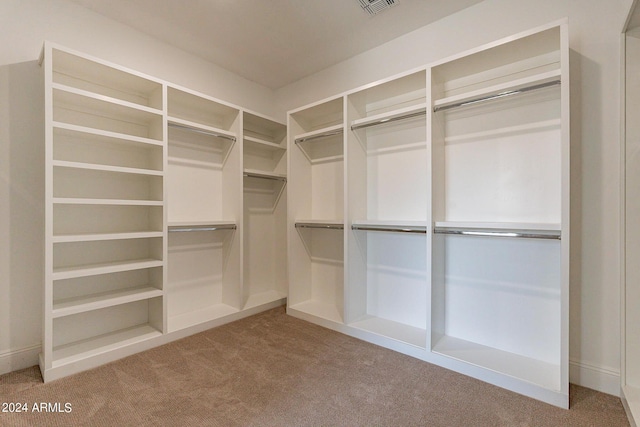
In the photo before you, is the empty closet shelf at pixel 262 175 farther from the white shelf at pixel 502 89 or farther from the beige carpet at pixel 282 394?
the white shelf at pixel 502 89

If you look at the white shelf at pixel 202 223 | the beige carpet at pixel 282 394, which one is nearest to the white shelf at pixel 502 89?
the beige carpet at pixel 282 394

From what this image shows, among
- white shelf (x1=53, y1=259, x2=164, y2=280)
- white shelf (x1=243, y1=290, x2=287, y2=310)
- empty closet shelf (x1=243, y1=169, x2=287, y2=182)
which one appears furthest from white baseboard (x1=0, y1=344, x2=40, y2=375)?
empty closet shelf (x1=243, y1=169, x2=287, y2=182)

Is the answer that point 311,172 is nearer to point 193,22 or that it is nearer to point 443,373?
point 193,22

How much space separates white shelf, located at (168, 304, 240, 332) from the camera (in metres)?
2.55

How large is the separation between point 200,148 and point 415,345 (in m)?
2.70

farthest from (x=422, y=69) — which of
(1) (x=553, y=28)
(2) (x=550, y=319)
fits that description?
(2) (x=550, y=319)

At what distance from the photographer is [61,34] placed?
2.15 m

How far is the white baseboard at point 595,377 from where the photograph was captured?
5.57 ft

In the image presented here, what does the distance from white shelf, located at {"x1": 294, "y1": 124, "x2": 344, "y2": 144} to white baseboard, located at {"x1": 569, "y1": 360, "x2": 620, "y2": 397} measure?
241cm

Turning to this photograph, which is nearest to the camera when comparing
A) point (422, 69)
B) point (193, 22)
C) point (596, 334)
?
point (596, 334)

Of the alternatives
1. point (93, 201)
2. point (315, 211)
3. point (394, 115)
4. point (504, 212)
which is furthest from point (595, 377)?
point (93, 201)

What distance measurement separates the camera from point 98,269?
2.05m

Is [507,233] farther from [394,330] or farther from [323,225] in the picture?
[323,225]

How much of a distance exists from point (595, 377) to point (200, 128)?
3452 millimetres
